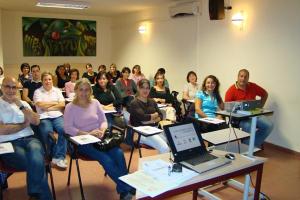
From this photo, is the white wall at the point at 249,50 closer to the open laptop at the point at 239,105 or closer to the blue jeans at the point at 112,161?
the open laptop at the point at 239,105

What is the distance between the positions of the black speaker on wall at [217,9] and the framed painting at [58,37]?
502 cm

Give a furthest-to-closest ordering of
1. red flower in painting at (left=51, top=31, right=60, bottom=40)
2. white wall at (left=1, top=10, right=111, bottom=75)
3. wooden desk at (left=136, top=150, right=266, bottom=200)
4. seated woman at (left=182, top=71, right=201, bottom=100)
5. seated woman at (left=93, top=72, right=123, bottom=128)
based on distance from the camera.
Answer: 1. red flower in painting at (left=51, top=31, right=60, bottom=40)
2. white wall at (left=1, top=10, right=111, bottom=75)
3. seated woman at (left=182, top=71, right=201, bottom=100)
4. seated woman at (left=93, top=72, right=123, bottom=128)
5. wooden desk at (left=136, top=150, right=266, bottom=200)

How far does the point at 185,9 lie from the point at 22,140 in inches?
164

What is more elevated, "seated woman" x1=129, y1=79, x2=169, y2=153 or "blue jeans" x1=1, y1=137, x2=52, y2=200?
"seated woman" x1=129, y1=79, x2=169, y2=153

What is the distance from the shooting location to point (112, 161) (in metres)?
2.77

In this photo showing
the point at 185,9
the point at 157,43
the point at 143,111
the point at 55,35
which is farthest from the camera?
the point at 55,35

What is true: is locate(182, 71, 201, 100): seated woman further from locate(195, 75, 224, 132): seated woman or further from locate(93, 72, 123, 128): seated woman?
locate(195, 75, 224, 132): seated woman

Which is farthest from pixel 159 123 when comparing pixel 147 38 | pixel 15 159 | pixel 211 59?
pixel 147 38

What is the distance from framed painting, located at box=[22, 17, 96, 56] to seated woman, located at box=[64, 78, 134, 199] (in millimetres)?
6069

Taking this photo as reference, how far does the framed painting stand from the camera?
8414mm

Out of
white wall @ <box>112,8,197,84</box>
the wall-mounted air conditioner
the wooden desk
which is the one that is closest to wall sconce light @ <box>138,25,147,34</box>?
white wall @ <box>112,8,197,84</box>

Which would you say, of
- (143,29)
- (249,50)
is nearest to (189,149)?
(249,50)

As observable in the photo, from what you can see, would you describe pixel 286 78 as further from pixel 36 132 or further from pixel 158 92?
pixel 36 132

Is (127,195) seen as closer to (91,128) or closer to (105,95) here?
(91,128)
